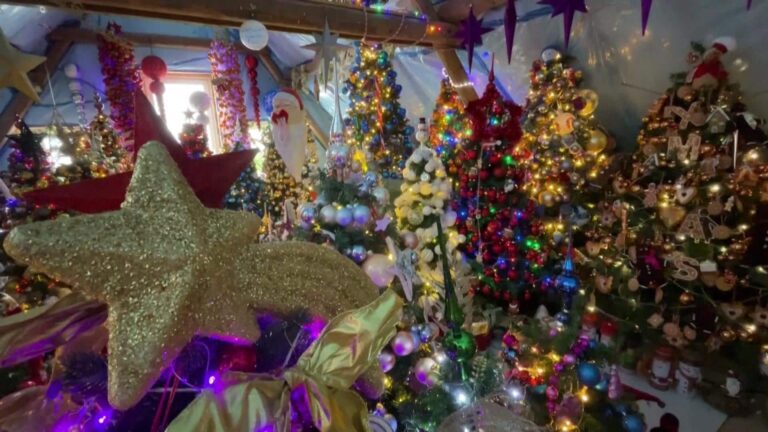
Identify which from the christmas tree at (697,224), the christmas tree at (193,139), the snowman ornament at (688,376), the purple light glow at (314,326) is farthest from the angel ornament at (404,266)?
the christmas tree at (193,139)

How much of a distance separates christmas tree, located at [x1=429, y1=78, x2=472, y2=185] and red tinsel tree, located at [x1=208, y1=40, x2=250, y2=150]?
6.57ft

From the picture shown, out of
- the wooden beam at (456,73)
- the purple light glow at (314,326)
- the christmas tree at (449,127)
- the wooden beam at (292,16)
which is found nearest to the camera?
Result: the purple light glow at (314,326)

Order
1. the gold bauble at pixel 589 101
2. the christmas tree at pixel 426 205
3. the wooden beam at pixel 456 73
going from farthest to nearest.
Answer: the wooden beam at pixel 456 73 → the gold bauble at pixel 589 101 → the christmas tree at pixel 426 205

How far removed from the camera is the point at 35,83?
3.34m

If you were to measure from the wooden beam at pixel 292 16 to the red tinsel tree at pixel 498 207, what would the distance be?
56cm

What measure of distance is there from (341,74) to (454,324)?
3.06 m

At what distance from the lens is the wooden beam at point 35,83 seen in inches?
122

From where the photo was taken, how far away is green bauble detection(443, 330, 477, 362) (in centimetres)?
104

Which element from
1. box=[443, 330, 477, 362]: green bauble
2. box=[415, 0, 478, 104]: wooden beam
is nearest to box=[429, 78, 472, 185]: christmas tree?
box=[415, 0, 478, 104]: wooden beam

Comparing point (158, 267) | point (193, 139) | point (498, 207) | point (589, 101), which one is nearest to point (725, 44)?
point (589, 101)

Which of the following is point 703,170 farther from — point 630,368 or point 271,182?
point 271,182

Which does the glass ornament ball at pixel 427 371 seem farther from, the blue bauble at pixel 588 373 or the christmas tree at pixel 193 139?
the christmas tree at pixel 193 139

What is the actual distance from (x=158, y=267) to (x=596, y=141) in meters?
2.55

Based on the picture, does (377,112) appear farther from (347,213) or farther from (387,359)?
(387,359)
